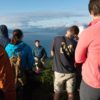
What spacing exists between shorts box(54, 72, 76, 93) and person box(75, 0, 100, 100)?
400 centimetres

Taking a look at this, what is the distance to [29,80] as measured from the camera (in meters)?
9.70

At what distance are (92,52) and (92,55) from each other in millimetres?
33

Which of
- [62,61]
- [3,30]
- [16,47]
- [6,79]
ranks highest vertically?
[3,30]

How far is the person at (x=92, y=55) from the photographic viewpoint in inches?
181

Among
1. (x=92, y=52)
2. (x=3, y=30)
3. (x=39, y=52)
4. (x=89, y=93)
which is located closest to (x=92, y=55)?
(x=92, y=52)

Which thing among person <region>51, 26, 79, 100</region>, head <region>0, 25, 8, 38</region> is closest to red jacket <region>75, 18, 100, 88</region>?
person <region>51, 26, 79, 100</region>

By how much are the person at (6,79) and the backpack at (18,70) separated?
3.36 meters

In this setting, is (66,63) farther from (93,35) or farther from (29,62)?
(93,35)

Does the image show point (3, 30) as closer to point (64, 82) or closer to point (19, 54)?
point (19, 54)

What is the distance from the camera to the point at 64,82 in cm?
891

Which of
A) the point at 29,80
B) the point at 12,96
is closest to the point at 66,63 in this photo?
the point at 29,80

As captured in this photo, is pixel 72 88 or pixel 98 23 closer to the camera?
pixel 98 23

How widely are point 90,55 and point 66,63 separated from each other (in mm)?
4022

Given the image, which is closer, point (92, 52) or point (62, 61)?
point (92, 52)
